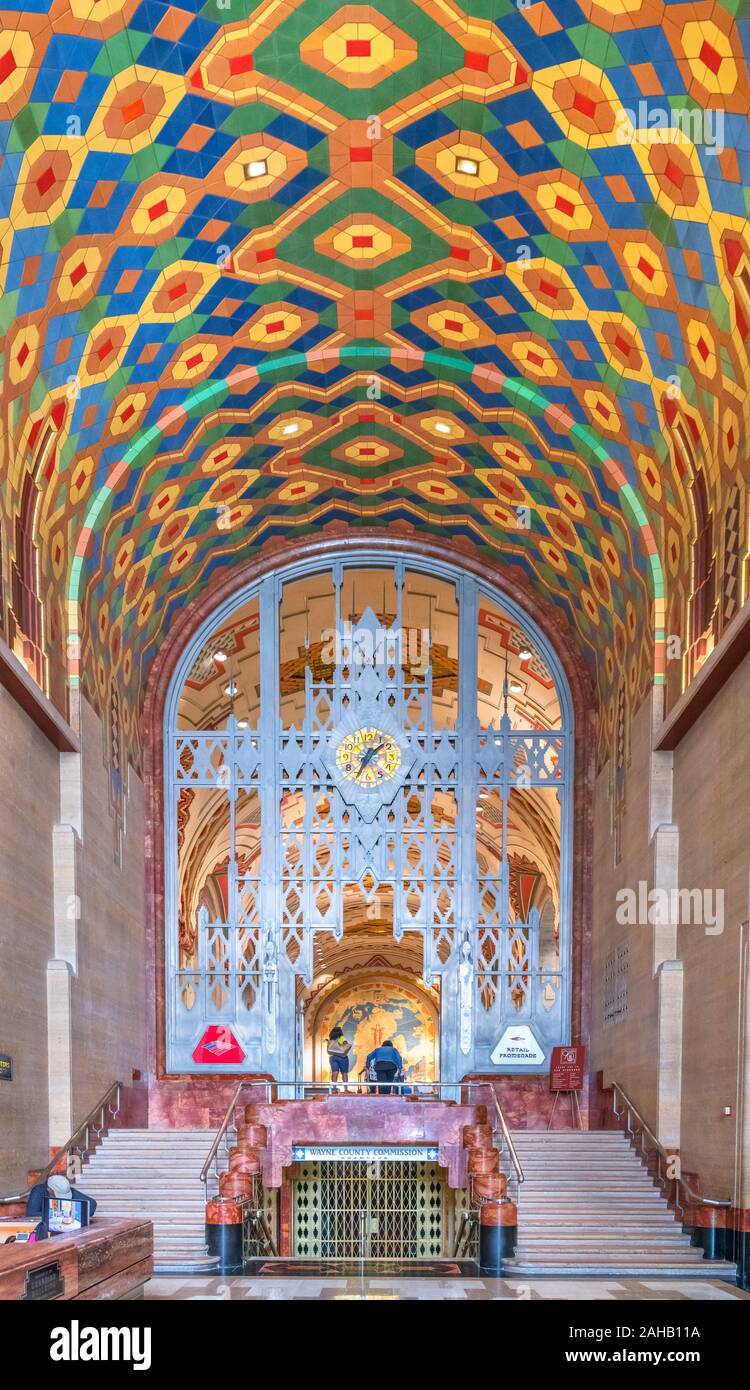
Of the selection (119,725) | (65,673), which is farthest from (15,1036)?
(119,725)

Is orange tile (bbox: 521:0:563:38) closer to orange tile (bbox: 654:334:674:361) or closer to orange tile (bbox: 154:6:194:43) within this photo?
orange tile (bbox: 154:6:194:43)

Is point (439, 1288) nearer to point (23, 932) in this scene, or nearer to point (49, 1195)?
point (49, 1195)

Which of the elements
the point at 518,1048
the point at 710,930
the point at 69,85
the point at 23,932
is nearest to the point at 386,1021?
the point at 518,1048

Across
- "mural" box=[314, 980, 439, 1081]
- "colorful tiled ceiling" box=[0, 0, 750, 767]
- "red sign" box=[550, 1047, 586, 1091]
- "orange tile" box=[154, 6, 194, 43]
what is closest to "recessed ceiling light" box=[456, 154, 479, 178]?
"colorful tiled ceiling" box=[0, 0, 750, 767]

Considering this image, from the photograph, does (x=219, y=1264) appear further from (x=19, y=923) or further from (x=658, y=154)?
(x=658, y=154)

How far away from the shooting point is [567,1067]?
1861 cm

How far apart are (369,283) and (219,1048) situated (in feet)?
Result: 34.1

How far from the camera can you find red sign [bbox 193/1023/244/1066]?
1917 centimetres

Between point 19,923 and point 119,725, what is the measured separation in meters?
5.04

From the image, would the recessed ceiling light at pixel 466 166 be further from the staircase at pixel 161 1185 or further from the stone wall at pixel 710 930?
the staircase at pixel 161 1185

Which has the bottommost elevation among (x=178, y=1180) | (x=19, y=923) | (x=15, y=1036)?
(x=178, y=1180)

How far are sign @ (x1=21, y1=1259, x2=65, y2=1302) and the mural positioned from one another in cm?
4097

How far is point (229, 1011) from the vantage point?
19.2 metres

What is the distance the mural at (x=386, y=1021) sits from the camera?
46.6 meters
